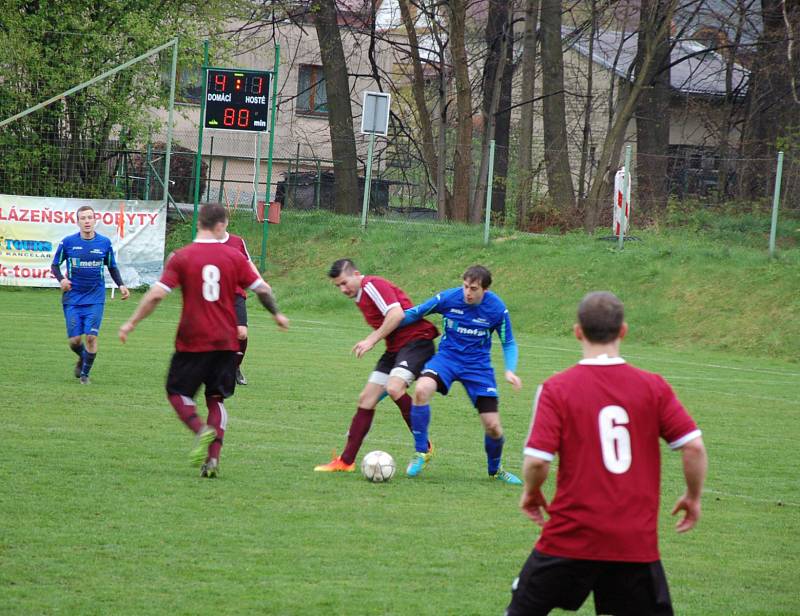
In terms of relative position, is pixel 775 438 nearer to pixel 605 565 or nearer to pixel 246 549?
pixel 246 549

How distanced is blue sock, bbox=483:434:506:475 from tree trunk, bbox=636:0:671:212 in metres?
17.1

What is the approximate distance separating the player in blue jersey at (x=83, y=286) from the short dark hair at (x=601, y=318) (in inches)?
374

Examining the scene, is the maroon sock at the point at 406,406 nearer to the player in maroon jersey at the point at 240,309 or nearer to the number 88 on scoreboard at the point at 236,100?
the player in maroon jersey at the point at 240,309

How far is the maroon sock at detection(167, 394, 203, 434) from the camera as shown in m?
7.99

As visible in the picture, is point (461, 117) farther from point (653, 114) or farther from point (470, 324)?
point (470, 324)

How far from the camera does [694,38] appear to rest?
30094 millimetres

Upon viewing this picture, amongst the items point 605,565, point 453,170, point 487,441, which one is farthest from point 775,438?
point 453,170

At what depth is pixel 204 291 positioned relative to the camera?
7895 mm

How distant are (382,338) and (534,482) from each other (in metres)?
4.60

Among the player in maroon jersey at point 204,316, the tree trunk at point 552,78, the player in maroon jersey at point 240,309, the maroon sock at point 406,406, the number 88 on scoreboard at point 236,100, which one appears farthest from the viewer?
the tree trunk at point 552,78

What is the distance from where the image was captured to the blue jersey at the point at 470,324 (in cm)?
848

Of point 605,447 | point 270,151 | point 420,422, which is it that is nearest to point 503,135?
point 270,151

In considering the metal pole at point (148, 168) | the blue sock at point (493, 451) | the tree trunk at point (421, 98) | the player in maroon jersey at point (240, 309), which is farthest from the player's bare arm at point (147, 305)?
the tree trunk at point (421, 98)

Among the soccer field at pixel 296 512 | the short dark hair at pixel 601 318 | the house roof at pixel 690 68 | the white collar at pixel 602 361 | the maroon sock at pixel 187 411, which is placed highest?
the house roof at pixel 690 68
